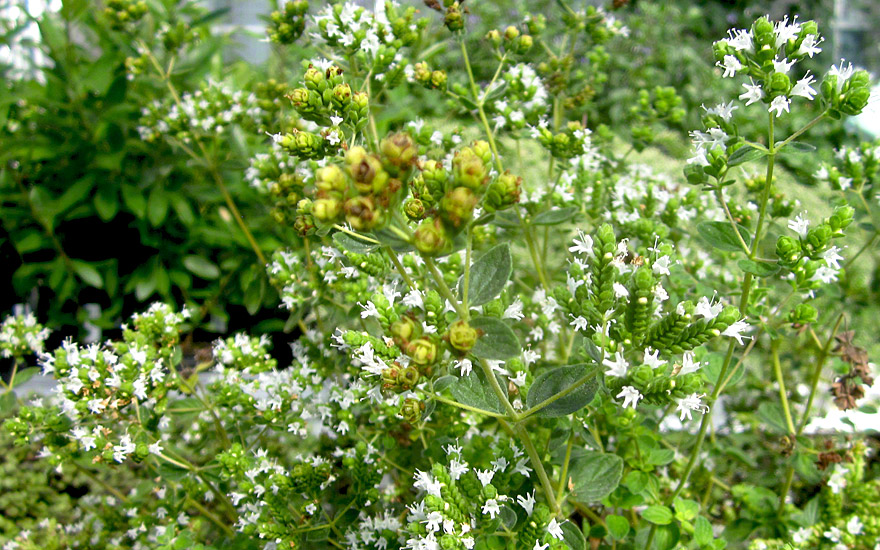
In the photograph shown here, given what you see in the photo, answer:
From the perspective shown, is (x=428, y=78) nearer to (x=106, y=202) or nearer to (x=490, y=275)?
(x=490, y=275)

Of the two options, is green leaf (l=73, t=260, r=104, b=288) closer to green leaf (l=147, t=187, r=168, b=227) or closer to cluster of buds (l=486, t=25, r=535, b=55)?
green leaf (l=147, t=187, r=168, b=227)

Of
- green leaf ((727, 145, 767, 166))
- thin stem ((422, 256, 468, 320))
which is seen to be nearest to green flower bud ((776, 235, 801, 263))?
green leaf ((727, 145, 767, 166))

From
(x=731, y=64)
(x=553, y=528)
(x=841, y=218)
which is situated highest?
(x=731, y=64)

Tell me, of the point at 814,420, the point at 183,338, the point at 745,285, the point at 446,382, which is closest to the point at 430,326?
the point at 446,382

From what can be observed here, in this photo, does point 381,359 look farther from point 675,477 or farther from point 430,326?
point 675,477

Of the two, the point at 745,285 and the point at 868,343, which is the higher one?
the point at 868,343

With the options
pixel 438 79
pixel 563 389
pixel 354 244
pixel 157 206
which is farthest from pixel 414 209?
pixel 157 206
